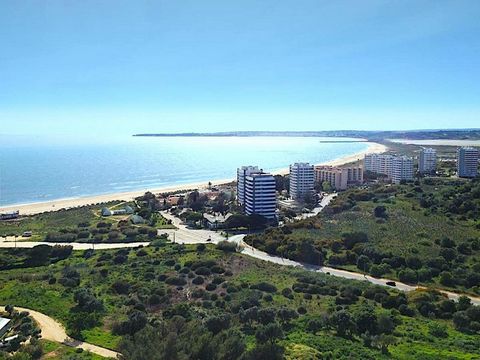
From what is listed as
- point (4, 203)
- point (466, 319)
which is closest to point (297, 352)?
point (466, 319)

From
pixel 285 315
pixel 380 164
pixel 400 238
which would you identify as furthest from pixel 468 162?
pixel 285 315

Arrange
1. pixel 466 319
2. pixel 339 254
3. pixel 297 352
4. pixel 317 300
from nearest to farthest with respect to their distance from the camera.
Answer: pixel 297 352 < pixel 466 319 < pixel 317 300 < pixel 339 254

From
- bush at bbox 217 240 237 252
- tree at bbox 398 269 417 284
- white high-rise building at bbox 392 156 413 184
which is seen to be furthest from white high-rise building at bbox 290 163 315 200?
tree at bbox 398 269 417 284

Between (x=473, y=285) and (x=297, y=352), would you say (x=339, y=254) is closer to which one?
(x=473, y=285)

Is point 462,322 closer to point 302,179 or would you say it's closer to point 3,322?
point 3,322

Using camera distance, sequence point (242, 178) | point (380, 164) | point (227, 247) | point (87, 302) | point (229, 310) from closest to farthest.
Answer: point (229, 310)
point (87, 302)
point (227, 247)
point (242, 178)
point (380, 164)

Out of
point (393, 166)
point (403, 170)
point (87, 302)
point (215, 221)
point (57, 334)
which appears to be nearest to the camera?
point (57, 334)

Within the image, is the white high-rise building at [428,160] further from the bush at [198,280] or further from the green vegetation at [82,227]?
the bush at [198,280]
